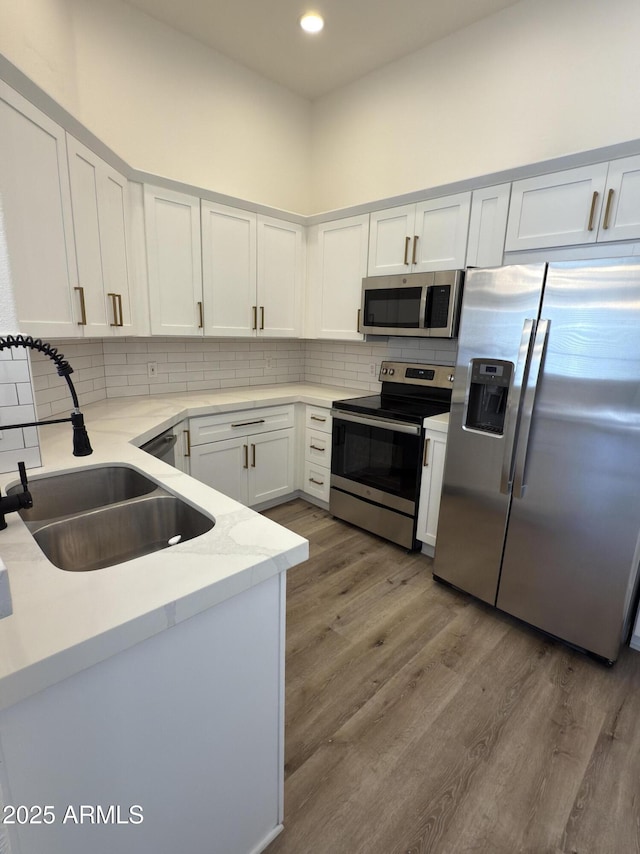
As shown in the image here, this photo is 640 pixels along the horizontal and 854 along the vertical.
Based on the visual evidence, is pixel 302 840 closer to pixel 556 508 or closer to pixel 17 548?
pixel 17 548

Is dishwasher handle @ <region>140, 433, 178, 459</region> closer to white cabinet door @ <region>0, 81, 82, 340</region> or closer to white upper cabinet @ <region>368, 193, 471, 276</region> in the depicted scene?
white cabinet door @ <region>0, 81, 82, 340</region>

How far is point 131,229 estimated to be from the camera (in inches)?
97.7

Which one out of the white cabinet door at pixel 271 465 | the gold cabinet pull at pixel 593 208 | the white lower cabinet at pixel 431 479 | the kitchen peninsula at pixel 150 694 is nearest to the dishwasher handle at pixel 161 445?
the white cabinet door at pixel 271 465

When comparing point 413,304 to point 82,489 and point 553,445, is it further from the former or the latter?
point 82,489

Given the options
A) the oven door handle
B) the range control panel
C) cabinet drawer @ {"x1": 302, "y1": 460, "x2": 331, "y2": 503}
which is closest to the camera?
the oven door handle

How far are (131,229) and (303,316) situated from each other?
4.70 ft

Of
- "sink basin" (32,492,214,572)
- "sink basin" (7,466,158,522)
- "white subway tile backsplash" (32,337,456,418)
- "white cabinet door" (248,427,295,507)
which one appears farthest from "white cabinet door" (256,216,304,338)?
"sink basin" (32,492,214,572)

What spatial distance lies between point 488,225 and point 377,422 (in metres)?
1.31

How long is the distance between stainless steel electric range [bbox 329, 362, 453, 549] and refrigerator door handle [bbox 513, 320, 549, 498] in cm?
64

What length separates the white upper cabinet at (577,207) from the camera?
197 centimetres

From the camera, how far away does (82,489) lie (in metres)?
1.55

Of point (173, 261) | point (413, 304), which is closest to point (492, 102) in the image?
point (413, 304)

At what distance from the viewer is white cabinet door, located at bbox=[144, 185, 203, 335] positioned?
2.58 metres

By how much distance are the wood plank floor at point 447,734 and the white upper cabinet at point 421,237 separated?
2027mm
